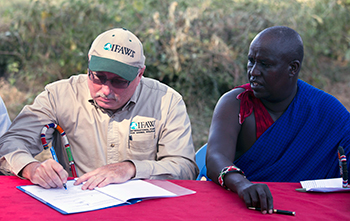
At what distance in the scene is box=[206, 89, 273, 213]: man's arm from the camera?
1.57m

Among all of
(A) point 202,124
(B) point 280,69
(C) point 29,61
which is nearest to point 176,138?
(B) point 280,69

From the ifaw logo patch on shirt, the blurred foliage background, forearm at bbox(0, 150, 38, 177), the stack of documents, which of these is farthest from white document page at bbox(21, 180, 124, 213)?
the blurred foliage background

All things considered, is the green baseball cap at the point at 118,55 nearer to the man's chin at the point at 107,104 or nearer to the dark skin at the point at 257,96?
the man's chin at the point at 107,104

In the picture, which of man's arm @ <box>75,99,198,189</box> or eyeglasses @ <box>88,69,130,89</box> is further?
eyeglasses @ <box>88,69,130,89</box>

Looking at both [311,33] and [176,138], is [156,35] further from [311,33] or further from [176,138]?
[176,138]

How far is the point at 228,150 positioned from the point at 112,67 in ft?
2.82

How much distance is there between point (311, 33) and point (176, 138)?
198 inches

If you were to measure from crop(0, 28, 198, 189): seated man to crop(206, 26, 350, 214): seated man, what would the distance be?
26cm

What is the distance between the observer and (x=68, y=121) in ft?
7.38

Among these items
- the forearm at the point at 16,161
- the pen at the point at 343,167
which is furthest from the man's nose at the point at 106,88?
the pen at the point at 343,167

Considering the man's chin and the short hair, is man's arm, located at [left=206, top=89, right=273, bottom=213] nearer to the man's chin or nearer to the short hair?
the short hair

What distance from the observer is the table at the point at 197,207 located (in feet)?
4.60

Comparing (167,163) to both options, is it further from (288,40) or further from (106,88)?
→ (288,40)

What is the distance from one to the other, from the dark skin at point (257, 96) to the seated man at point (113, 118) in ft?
0.66
